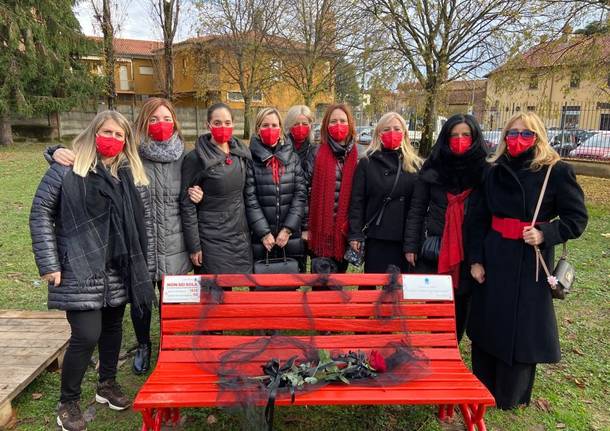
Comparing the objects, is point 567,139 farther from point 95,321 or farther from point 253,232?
point 95,321

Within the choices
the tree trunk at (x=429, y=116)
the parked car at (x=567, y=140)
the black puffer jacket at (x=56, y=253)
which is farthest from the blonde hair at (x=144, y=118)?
the parked car at (x=567, y=140)

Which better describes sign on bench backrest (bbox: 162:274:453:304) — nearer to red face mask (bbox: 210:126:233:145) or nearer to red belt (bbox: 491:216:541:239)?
red belt (bbox: 491:216:541:239)

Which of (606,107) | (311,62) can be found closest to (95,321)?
(606,107)

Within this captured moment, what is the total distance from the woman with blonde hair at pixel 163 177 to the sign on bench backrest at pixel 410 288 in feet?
1.72

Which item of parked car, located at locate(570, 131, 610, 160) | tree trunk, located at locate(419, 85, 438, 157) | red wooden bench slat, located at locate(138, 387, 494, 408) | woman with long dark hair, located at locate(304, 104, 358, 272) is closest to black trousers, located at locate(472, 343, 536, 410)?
red wooden bench slat, located at locate(138, 387, 494, 408)

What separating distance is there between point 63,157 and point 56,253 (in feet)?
1.87

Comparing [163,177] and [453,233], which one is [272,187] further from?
[453,233]

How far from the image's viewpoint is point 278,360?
2824 mm

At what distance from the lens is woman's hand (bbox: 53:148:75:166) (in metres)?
2.80

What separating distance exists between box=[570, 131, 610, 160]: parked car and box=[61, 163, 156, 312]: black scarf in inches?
612

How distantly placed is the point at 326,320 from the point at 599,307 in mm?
3633

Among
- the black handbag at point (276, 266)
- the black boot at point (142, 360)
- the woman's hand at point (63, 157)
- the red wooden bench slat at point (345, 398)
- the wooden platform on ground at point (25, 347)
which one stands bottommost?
the black boot at point (142, 360)

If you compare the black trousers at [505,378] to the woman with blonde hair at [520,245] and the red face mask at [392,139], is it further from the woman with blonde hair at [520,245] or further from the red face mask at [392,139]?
the red face mask at [392,139]

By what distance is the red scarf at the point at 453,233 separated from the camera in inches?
130
